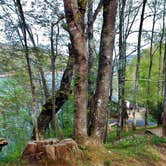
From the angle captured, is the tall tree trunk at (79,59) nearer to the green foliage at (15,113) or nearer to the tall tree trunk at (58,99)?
the tall tree trunk at (58,99)

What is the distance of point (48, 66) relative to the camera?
299 inches

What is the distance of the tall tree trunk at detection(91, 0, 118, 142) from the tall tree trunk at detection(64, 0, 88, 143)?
671 mm

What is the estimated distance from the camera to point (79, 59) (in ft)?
12.8

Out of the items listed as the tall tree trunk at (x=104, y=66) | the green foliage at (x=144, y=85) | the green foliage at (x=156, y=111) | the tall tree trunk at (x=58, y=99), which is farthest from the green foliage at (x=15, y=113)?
the green foliage at (x=156, y=111)

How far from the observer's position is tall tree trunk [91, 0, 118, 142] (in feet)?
15.3

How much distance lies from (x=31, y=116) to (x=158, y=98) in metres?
10.3

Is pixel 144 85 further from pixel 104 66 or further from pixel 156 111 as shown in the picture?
pixel 104 66

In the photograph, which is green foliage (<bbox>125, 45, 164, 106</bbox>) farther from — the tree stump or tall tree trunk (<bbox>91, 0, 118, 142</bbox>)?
the tree stump

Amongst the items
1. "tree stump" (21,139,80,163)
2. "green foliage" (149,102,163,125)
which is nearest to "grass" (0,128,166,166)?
"tree stump" (21,139,80,163)

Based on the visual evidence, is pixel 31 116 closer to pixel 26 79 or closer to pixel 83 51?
pixel 26 79

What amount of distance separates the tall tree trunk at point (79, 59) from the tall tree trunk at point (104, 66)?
2.20 feet

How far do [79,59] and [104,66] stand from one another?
0.84 meters

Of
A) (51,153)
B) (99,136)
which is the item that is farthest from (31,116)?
(51,153)

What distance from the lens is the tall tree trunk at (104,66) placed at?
183 inches
